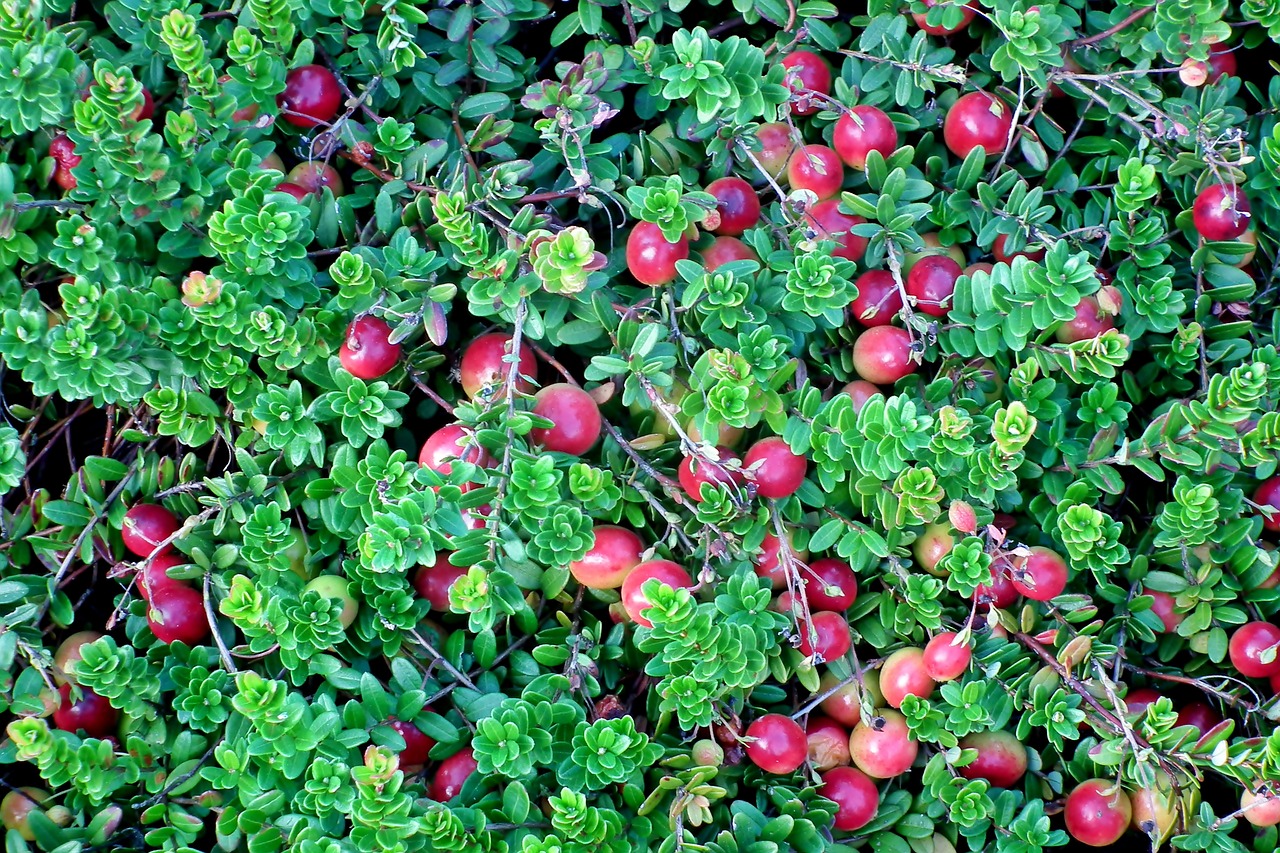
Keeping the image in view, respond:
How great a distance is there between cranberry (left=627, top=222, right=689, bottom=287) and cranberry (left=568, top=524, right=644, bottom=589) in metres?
0.60

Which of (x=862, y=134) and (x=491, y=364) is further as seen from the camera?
(x=862, y=134)

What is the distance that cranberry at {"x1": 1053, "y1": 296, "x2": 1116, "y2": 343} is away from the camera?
2426mm

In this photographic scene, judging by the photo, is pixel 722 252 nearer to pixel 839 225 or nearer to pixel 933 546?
pixel 839 225

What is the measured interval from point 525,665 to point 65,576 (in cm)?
118

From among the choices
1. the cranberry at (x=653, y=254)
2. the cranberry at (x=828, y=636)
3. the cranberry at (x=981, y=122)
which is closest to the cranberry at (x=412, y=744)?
the cranberry at (x=828, y=636)

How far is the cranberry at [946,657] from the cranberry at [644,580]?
23.2 inches

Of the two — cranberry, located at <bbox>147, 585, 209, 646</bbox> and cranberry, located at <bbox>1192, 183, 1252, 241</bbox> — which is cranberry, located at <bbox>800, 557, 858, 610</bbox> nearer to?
cranberry, located at <bbox>1192, 183, 1252, 241</bbox>

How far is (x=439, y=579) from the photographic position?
2330mm

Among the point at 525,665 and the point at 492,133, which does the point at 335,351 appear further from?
the point at 525,665

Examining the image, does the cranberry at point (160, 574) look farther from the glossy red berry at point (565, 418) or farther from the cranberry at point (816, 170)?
the cranberry at point (816, 170)

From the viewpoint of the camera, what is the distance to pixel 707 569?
2195mm

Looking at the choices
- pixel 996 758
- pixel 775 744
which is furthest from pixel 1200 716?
pixel 775 744

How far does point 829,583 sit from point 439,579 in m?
0.92

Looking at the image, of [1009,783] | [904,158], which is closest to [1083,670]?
[1009,783]
